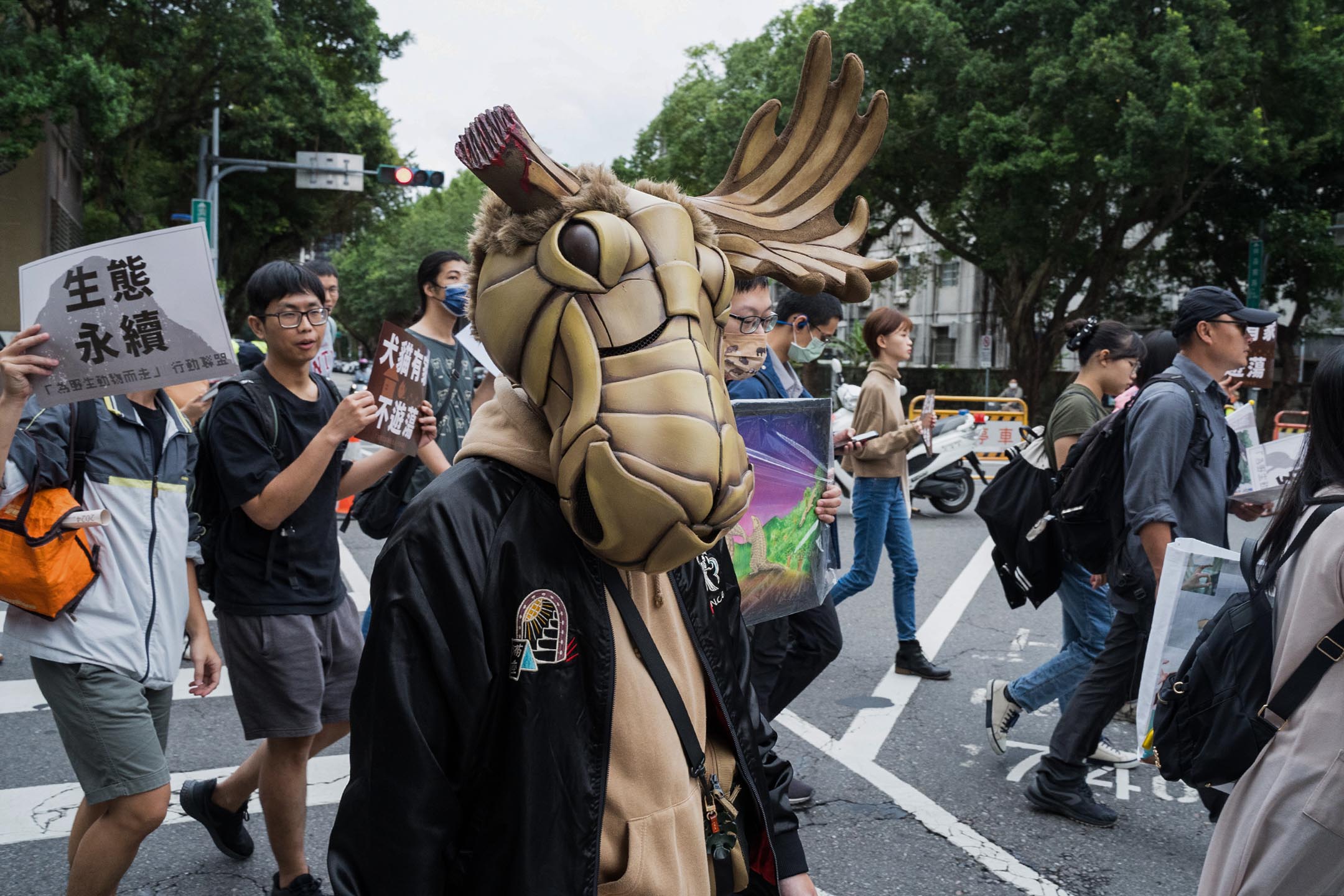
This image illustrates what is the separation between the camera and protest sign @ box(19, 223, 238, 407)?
8.71 feet

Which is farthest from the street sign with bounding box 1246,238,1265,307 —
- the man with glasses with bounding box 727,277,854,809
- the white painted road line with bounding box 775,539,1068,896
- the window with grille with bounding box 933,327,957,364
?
the window with grille with bounding box 933,327,957,364

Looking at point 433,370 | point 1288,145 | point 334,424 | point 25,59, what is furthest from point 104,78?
point 1288,145

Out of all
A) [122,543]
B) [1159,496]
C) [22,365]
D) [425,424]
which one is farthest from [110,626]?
[1159,496]

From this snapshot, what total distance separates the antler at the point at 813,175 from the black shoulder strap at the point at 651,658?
621mm

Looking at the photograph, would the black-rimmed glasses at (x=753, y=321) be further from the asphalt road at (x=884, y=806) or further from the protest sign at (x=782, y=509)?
the asphalt road at (x=884, y=806)

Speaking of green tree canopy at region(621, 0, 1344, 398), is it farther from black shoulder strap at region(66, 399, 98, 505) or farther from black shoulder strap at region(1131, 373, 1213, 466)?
black shoulder strap at region(66, 399, 98, 505)

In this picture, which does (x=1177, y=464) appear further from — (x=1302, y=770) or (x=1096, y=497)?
(x=1302, y=770)

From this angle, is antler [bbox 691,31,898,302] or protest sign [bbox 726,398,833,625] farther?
protest sign [bbox 726,398,833,625]

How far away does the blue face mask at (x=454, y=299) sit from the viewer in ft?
13.6

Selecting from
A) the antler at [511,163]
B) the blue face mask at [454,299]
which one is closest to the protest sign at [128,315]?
the blue face mask at [454,299]

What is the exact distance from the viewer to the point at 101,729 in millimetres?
2682

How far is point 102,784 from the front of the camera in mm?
2678

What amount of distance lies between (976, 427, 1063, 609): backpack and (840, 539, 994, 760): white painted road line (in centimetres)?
90

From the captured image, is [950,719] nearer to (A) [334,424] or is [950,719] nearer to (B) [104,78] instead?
(A) [334,424]
